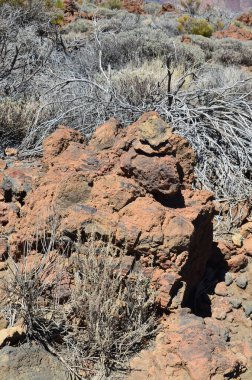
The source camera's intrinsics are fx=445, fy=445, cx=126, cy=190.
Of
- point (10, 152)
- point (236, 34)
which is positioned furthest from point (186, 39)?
point (10, 152)

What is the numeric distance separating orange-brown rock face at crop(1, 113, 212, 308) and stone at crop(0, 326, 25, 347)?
564 mm

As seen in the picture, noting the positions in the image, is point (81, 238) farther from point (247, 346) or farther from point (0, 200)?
point (247, 346)

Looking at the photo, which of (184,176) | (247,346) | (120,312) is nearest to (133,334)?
(120,312)

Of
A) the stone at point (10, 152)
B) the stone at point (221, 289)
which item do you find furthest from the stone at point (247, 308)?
the stone at point (10, 152)

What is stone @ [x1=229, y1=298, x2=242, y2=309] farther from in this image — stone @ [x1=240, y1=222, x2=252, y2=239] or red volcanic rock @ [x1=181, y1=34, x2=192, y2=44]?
red volcanic rock @ [x1=181, y1=34, x2=192, y2=44]

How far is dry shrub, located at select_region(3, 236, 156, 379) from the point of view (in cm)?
245

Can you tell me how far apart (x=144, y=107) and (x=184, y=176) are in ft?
5.93

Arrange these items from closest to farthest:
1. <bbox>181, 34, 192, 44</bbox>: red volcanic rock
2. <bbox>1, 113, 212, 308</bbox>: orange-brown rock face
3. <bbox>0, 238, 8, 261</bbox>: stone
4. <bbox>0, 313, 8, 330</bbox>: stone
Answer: <bbox>0, 313, 8, 330</bbox>: stone < <bbox>1, 113, 212, 308</bbox>: orange-brown rock face < <bbox>0, 238, 8, 261</bbox>: stone < <bbox>181, 34, 192, 44</bbox>: red volcanic rock

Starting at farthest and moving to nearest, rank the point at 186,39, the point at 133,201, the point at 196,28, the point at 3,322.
A: the point at 196,28, the point at 186,39, the point at 133,201, the point at 3,322

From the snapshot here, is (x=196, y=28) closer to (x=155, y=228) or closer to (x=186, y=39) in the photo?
(x=186, y=39)

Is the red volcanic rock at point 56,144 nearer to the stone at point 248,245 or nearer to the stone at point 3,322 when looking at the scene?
the stone at point 3,322

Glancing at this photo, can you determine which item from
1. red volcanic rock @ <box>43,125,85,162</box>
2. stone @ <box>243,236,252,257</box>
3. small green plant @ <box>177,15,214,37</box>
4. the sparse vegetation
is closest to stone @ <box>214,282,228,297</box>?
stone @ <box>243,236,252,257</box>

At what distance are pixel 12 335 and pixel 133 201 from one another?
109 centimetres

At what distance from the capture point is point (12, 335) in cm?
247
